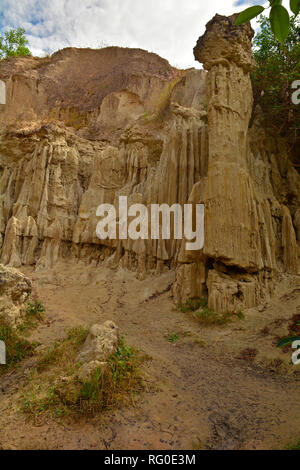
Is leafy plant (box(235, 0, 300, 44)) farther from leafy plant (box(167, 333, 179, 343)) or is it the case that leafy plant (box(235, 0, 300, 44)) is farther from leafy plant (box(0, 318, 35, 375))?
leafy plant (box(167, 333, 179, 343))

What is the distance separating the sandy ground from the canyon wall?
1.04 metres

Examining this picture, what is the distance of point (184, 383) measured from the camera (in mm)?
5707

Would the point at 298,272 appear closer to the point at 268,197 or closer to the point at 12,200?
the point at 268,197

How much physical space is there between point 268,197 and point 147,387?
8.22m

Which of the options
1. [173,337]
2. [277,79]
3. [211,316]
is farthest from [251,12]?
[277,79]

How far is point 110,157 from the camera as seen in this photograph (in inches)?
617

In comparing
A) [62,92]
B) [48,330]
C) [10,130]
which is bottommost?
[48,330]

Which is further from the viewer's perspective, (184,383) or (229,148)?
(229,148)

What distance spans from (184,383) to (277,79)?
1170 centimetres

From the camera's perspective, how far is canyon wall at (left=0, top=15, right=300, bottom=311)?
9594 mm

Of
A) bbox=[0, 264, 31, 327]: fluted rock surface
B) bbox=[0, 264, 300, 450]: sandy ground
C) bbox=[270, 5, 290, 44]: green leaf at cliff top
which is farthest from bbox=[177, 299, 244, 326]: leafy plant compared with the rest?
bbox=[270, 5, 290, 44]: green leaf at cliff top

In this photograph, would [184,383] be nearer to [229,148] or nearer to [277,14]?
[277,14]
